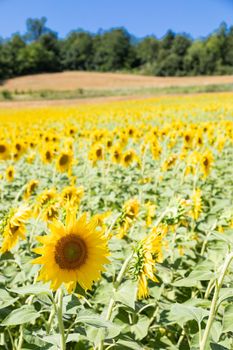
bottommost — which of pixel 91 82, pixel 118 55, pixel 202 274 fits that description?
pixel 202 274

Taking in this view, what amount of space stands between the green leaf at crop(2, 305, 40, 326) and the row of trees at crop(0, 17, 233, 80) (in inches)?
2740

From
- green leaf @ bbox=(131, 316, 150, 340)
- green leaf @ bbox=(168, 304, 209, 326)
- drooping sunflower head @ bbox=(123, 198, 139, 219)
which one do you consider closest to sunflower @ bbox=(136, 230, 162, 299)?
green leaf @ bbox=(168, 304, 209, 326)

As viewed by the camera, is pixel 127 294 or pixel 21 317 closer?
pixel 21 317

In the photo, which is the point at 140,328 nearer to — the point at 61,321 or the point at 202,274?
the point at 202,274

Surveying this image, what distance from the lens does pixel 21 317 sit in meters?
1.48

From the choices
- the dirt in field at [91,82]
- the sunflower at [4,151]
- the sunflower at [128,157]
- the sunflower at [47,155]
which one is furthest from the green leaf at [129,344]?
the dirt in field at [91,82]

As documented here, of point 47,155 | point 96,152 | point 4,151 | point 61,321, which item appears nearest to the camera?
point 61,321

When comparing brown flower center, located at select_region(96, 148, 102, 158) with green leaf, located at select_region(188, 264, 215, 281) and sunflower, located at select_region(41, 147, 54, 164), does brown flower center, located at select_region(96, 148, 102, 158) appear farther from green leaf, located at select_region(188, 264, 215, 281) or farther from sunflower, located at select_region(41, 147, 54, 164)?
green leaf, located at select_region(188, 264, 215, 281)

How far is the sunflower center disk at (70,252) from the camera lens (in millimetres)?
1420

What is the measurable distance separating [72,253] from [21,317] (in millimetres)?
282

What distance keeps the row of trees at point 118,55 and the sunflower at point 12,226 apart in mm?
69133

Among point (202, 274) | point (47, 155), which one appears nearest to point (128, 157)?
point (47, 155)

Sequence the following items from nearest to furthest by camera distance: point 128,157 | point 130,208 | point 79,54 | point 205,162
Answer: point 130,208, point 205,162, point 128,157, point 79,54

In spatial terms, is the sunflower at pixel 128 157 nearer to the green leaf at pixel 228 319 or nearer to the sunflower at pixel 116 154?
the sunflower at pixel 116 154
